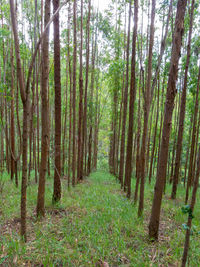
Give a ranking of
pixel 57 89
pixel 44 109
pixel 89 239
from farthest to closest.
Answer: pixel 57 89 < pixel 44 109 < pixel 89 239

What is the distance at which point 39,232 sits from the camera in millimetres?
3338

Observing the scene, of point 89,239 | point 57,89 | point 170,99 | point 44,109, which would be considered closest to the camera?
point 170,99

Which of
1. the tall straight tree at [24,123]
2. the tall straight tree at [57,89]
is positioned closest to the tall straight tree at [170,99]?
the tall straight tree at [24,123]

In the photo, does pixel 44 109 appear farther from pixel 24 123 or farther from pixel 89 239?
pixel 89 239

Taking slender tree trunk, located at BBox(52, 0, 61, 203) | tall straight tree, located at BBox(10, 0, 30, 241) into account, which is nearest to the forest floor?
tall straight tree, located at BBox(10, 0, 30, 241)

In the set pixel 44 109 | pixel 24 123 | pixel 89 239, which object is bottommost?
pixel 89 239

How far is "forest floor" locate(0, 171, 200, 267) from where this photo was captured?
2.67m

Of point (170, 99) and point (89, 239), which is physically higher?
point (170, 99)

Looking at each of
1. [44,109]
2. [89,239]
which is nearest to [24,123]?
[44,109]

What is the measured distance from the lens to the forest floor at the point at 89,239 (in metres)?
2.67

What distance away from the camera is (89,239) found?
322cm

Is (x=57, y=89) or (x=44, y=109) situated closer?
(x=44, y=109)

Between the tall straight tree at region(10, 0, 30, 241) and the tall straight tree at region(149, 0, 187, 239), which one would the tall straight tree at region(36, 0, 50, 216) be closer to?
the tall straight tree at region(10, 0, 30, 241)

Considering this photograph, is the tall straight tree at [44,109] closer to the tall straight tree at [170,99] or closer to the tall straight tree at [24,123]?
the tall straight tree at [24,123]
